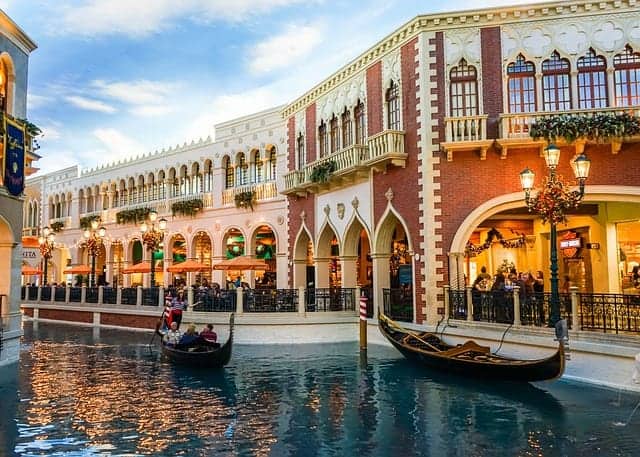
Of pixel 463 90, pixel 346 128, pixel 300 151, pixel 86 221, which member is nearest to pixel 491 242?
pixel 463 90

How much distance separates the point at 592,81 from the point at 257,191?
12.4 meters

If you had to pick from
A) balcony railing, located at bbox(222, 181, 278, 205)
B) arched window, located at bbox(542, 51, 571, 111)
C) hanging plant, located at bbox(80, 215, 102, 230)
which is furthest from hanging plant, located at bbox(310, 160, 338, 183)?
hanging plant, located at bbox(80, 215, 102, 230)

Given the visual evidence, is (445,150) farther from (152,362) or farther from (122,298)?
(122,298)

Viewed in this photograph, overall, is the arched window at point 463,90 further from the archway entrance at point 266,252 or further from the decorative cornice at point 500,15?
the archway entrance at point 266,252

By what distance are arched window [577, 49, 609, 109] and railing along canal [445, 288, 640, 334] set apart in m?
4.54

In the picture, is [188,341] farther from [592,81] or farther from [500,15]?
[592,81]

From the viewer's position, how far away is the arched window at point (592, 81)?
13.0m

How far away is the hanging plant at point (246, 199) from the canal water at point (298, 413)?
9.85m

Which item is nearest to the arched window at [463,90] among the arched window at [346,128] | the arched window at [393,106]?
the arched window at [393,106]

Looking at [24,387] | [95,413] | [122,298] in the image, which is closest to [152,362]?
[24,387]

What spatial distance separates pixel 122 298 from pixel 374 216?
10379mm

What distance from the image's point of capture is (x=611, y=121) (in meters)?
12.2

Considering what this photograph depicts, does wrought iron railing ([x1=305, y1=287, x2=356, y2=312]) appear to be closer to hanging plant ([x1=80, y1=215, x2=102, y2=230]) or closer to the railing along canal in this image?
the railing along canal

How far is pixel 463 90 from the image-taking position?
45.5 feet
